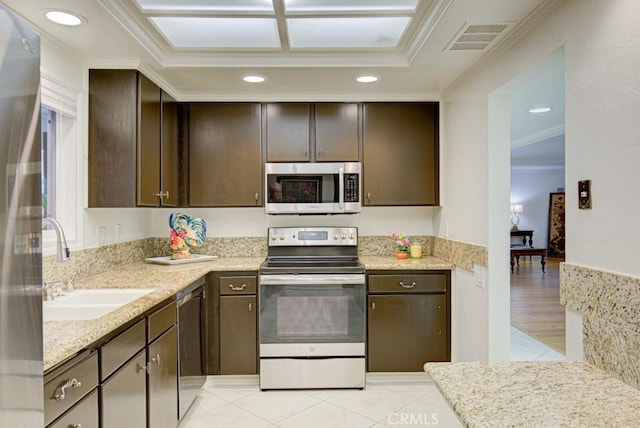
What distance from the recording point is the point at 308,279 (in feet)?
9.64

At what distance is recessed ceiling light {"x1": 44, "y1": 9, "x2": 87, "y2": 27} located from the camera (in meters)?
1.88

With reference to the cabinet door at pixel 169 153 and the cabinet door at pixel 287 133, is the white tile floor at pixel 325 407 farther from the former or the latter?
the cabinet door at pixel 287 133

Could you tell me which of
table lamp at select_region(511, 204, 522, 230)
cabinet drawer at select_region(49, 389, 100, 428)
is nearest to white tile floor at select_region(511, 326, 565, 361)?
cabinet drawer at select_region(49, 389, 100, 428)

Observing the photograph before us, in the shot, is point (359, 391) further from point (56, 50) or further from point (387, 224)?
point (56, 50)

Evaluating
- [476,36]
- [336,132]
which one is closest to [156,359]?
[336,132]

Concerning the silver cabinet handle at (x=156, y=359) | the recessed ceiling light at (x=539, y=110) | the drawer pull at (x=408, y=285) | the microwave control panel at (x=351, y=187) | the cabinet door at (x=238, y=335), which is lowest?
the cabinet door at (x=238, y=335)

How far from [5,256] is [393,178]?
2883 mm

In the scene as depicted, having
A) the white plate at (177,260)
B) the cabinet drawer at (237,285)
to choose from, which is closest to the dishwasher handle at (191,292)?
the cabinet drawer at (237,285)

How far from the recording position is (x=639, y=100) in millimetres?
1307

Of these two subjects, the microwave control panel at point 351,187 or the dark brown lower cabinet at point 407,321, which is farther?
the microwave control panel at point 351,187

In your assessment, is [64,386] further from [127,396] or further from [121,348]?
[127,396]

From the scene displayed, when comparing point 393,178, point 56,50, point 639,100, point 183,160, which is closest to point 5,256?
point 639,100

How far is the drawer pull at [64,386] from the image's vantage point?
48.3 inches

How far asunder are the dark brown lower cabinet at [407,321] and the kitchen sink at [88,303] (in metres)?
1.62
